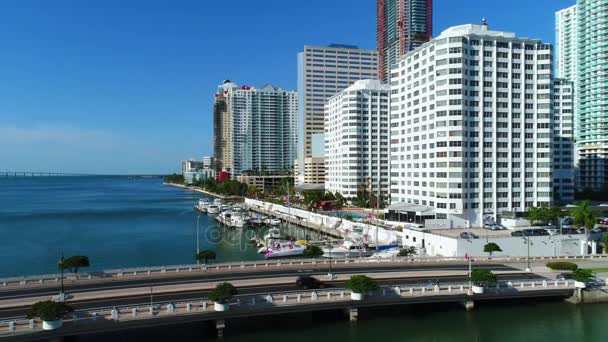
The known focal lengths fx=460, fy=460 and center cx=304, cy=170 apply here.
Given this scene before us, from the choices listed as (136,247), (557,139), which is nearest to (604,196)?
(557,139)

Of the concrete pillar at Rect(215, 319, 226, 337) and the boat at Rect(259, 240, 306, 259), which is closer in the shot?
the concrete pillar at Rect(215, 319, 226, 337)

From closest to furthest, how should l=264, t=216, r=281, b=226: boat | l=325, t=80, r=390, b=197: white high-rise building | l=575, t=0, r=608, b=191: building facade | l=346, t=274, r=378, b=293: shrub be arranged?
l=346, t=274, r=378, b=293: shrub, l=264, t=216, r=281, b=226: boat, l=325, t=80, r=390, b=197: white high-rise building, l=575, t=0, r=608, b=191: building facade

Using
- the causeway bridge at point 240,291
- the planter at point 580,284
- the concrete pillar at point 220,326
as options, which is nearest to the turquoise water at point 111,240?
the causeway bridge at point 240,291

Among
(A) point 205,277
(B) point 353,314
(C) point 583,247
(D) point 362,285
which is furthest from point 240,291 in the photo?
(C) point 583,247

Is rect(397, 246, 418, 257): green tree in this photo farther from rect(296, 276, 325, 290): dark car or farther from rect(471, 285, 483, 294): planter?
rect(296, 276, 325, 290): dark car

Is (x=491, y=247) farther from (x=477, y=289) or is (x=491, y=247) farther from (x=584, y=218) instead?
(x=477, y=289)

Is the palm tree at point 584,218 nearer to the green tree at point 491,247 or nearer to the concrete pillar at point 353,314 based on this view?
the green tree at point 491,247

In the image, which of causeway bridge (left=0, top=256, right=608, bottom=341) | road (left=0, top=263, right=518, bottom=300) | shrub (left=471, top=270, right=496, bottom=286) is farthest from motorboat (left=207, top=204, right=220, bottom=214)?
shrub (left=471, top=270, right=496, bottom=286)
